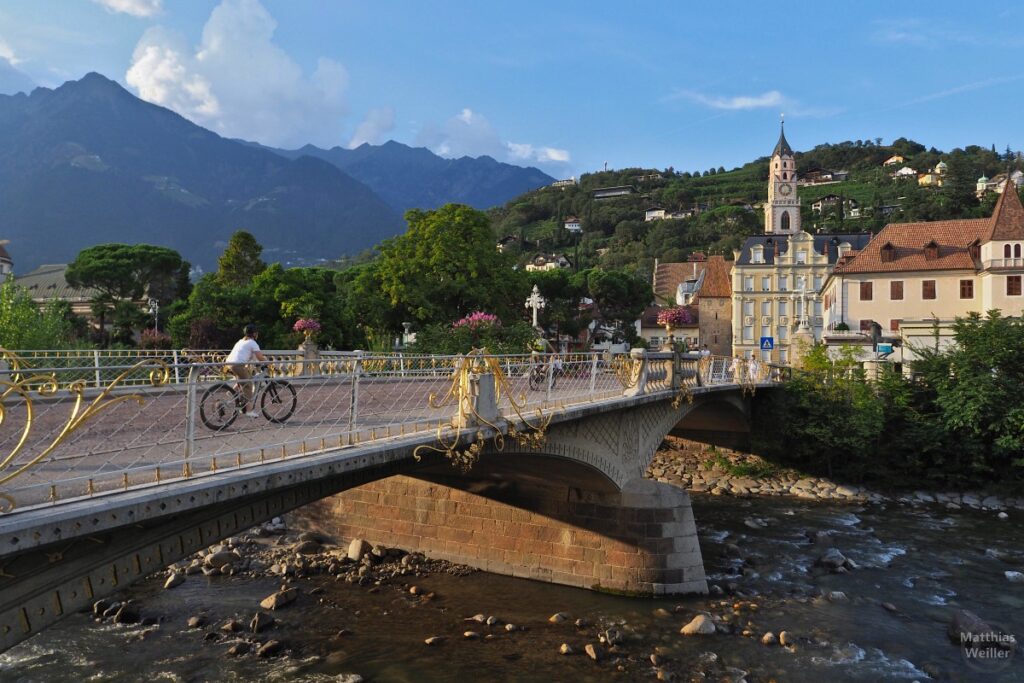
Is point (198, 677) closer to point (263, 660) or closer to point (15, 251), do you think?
point (263, 660)

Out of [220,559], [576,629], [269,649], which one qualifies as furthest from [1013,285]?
[269,649]

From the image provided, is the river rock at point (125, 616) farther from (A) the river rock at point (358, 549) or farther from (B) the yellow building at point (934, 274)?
(B) the yellow building at point (934, 274)

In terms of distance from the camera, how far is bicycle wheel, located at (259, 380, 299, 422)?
778 centimetres

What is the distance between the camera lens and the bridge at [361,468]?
188 inches

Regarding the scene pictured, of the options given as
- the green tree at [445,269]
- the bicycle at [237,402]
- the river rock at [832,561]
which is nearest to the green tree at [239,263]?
the green tree at [445,269]

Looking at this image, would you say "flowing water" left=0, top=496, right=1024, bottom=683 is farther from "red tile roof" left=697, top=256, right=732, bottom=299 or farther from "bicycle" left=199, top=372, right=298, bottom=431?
"red tile roof" left=697, top=256, right=732, bottom=299

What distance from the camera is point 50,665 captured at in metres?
11.1

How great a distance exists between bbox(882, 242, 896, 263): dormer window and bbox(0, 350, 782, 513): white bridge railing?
120ft

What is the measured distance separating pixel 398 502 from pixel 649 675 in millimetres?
8342

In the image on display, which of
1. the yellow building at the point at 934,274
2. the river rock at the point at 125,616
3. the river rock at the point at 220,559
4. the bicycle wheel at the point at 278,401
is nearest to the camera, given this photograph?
the bicycle wheel at the point at 278,401

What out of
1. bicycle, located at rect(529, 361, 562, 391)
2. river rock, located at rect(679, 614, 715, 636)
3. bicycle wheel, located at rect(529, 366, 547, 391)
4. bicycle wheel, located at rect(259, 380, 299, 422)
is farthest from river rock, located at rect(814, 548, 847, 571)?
bicycle wheel, located at rect(259, 380, 299, 422)

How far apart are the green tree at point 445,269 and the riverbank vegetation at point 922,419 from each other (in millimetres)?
14438

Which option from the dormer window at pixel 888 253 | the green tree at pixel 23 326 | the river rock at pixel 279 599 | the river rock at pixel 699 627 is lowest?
the river rock at pixel 699 627

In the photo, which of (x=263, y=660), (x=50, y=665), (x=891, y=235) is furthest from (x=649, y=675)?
(x=891, y=235)
